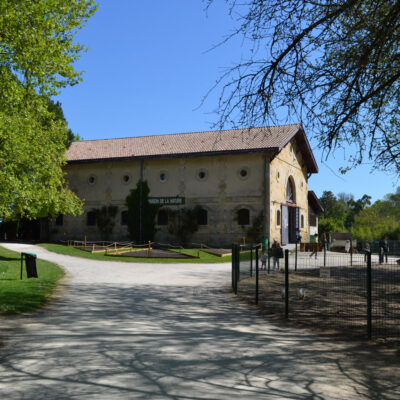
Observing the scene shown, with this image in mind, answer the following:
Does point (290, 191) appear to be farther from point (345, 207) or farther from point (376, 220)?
point (345, 207)

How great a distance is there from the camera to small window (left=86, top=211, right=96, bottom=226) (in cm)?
3790

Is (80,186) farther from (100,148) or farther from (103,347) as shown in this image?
(103,347)

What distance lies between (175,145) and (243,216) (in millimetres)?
8897

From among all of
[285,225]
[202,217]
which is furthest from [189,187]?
[285,225]

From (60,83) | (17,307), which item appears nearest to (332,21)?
(17,307)

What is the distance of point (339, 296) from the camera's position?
37.2ft

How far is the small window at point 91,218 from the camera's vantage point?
124 ft

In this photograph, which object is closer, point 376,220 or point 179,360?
point 179,360

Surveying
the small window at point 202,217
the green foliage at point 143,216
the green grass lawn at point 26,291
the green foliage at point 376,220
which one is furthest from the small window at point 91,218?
the green foliage at point 376,220

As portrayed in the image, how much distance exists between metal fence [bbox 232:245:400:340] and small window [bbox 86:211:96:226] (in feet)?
82.0

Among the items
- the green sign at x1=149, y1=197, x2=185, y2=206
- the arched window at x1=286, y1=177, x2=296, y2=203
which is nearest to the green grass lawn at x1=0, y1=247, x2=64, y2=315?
the green sign at x1=149, y1=197, x2=185, y2=206

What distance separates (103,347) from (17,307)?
3942 millimetres

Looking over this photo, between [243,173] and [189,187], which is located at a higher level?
[243,173]

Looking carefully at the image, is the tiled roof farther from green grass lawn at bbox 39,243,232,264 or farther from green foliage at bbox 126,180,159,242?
green grass lawn at bbox 39,243,232,264
